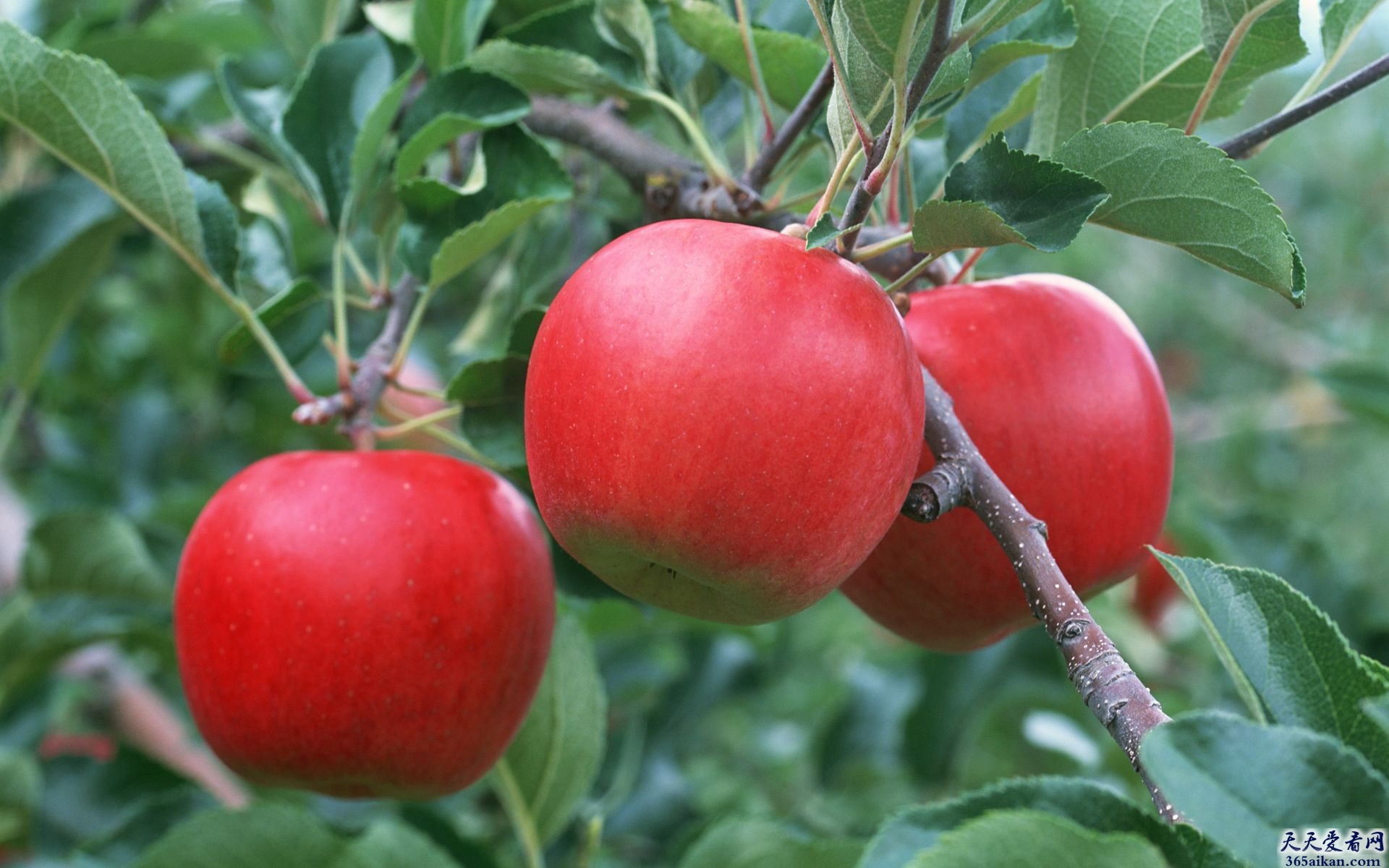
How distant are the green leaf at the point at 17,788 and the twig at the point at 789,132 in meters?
0.92

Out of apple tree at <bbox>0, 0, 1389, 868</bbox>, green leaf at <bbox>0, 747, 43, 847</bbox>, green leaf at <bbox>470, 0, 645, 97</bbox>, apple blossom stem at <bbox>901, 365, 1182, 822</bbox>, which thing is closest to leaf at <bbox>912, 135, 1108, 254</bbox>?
apple tree at <bbox>0, 0, 1389, 868</bbox>

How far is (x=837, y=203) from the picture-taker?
0.85m

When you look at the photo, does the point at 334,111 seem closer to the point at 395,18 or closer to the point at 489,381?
the point at 395,18

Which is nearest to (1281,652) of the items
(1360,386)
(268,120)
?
(268,120)

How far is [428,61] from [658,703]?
855 mm

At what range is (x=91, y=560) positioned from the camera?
1096 mm

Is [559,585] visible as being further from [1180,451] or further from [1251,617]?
[1180,451]

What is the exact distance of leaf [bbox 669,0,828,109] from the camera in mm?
702

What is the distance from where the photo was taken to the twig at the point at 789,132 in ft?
2.11

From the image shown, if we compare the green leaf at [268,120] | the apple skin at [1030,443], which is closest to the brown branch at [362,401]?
the green leaf at [268,120]

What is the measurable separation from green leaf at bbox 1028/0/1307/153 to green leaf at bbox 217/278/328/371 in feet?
1.58

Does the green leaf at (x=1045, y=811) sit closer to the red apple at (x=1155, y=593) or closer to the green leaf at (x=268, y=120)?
the green leaf at (x=268, y=120)

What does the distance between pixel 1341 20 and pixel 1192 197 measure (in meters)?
0.26

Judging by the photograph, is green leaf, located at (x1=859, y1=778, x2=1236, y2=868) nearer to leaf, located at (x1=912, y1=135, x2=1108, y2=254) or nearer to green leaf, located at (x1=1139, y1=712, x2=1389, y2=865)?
green leaf, located at (x1=1139, y1=712, x2=1389, y2=865)
